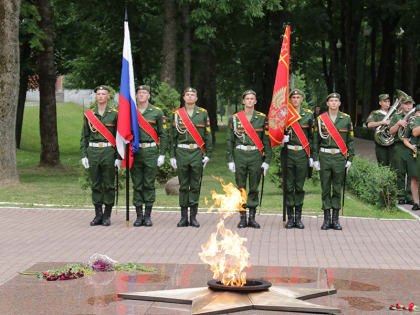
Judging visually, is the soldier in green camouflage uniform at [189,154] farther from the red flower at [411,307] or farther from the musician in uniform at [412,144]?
the red flower at [411,307]

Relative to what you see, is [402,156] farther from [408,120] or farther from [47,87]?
[47,87]

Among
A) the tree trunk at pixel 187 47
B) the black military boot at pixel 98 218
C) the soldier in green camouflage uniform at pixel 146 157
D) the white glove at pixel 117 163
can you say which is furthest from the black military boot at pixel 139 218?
the tree trunk at pixel 187 47

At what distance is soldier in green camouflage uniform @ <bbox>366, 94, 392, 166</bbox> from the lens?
16306 millimetres

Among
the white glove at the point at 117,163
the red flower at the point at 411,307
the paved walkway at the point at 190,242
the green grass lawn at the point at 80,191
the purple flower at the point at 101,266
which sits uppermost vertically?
the white glove at the point at 117,163

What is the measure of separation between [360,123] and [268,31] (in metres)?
16.5

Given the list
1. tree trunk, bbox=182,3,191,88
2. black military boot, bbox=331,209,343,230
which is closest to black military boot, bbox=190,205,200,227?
black military boot, bbox=331,209,343,230

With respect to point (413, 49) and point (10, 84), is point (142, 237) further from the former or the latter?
point (413, 49)

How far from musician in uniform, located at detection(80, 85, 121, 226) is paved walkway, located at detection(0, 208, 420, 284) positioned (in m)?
0.58

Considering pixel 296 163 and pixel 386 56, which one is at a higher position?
pixel 386 56

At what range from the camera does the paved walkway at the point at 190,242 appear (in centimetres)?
973

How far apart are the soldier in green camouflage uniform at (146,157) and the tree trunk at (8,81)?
26.5 feet

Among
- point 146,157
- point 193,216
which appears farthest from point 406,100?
point 146,157

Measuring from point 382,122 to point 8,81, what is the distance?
9102 millimetres

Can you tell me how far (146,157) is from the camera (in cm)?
1267
